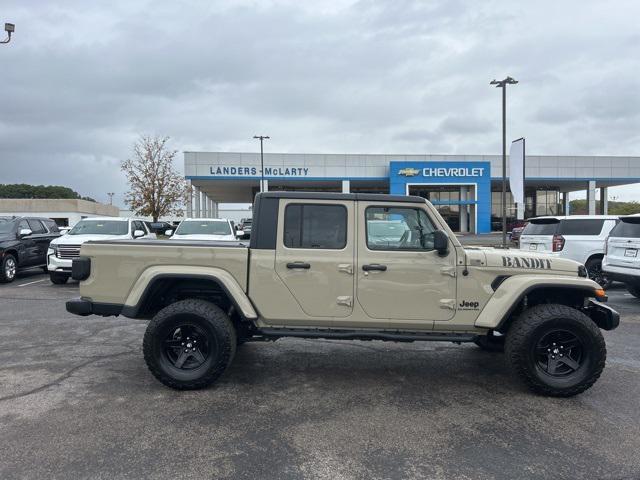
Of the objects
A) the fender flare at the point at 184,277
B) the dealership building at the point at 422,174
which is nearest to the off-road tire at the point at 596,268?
the fender flare at the point at 184,277

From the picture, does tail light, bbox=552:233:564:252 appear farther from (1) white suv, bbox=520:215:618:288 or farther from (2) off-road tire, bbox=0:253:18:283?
(2) off-road tire, bbox=0:253:18:283

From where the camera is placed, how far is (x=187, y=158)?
37.2 meters

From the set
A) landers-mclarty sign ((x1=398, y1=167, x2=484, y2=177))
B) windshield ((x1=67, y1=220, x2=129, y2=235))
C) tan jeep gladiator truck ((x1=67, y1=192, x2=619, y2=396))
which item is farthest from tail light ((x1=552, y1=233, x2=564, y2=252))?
landers-mclarty sign ((x1=398, y1=167, x2=484, y2=177))

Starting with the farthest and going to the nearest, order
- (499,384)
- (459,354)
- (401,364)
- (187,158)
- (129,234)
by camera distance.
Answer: (187,158) → (129,234) → (459,354) → (401,364) → (499,384)

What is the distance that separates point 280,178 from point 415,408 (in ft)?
117

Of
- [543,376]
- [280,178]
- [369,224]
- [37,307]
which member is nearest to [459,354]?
[543,376]

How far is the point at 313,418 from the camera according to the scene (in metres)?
3.74

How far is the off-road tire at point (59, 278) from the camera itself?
1092 centimetres

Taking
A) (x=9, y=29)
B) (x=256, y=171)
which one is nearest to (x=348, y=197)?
(x=9, y=29)

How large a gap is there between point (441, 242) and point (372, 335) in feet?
3.58

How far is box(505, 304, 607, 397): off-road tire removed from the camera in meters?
4.10

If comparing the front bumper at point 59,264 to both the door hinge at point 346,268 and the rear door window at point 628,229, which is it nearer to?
the door hinge at point 346,268

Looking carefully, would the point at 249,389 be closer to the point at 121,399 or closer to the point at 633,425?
the point at 121,399

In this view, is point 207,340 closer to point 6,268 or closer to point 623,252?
point 623,252
